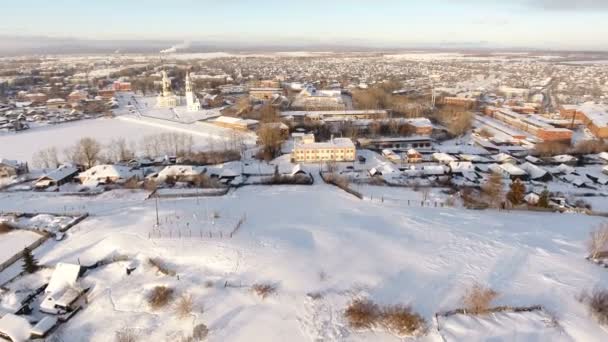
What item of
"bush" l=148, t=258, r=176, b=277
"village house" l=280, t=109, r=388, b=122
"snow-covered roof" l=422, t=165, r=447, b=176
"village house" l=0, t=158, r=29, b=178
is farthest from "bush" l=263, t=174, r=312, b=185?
"village house" l=280, t=109, r=388, b=122

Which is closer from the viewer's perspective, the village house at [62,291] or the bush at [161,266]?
the village house at [62,291]

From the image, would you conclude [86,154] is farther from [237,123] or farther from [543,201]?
[543,201]

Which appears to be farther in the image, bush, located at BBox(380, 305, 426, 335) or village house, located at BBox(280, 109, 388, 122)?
village house, located at BBox(280, 109, 388, 122)

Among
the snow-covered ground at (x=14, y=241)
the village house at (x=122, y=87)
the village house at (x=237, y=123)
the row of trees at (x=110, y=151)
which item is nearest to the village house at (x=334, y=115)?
the village house at (x=237, y=123)

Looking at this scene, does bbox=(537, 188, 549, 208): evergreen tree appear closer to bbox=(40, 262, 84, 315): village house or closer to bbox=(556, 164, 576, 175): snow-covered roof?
bbox=(556, 164, 576, 175): snow-covered roof

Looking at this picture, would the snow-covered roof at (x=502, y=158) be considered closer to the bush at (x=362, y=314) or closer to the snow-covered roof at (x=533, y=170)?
the snow-covered roof at (x=533, y=170)

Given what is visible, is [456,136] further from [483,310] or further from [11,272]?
[11,272]
